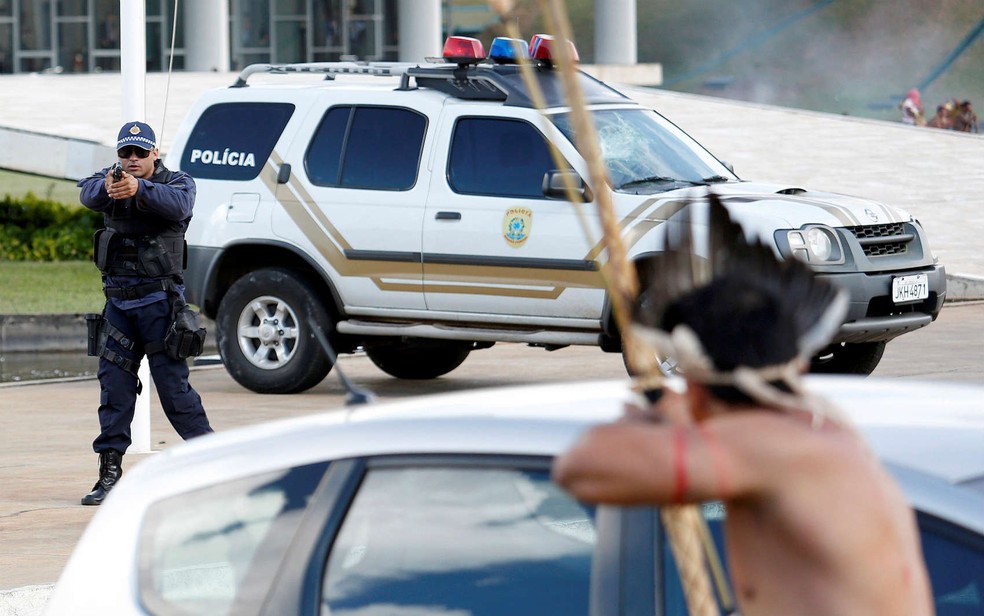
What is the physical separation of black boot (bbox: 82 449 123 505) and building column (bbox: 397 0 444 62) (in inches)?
1274

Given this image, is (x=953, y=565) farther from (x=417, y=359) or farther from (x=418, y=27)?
(x=418, y=27)

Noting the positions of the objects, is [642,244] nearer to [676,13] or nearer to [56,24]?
[56,24]

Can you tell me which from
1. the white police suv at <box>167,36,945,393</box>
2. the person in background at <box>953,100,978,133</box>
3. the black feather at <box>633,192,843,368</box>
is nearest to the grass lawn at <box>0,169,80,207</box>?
the white police suv at <box>167,36,945,393</box>

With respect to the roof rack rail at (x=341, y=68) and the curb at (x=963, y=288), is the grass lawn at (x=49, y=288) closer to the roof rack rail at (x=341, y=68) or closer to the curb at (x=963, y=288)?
the roof rack rail at (x=341, y=68)

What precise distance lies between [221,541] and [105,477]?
486 cm

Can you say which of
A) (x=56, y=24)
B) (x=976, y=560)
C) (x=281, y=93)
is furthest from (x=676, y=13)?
(x=976, y=560)

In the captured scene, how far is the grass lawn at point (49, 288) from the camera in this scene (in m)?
16.0

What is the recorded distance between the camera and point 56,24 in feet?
137

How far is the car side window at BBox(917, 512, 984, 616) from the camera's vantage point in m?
2.52

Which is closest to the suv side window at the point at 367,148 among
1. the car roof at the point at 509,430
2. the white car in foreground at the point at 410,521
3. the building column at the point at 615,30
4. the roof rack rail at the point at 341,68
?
the roof rack rail at the point at 341,68

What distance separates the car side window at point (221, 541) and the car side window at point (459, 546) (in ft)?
0.38

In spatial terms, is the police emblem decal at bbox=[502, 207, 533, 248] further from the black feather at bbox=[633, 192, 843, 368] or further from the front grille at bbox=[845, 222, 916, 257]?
the black feather at bbox=[633, 192, 843, 368]

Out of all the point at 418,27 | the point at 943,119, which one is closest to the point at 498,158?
the point at 943,119

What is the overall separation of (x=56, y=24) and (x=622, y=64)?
14.8m
